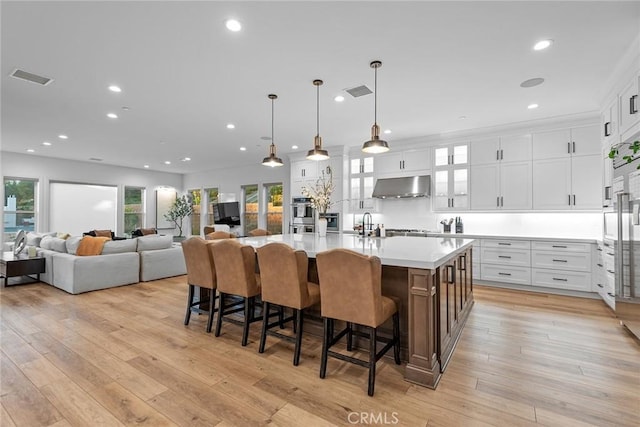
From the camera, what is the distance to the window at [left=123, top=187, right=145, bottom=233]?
9695 millimetres

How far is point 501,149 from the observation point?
5.30m

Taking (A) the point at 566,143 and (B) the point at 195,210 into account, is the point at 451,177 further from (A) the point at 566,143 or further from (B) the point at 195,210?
(B) the point at 195,210

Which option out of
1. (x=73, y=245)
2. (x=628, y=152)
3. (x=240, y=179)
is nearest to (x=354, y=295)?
(x=628, y=152)

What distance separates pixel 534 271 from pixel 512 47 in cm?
354

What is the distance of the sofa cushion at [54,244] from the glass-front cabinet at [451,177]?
6850 mm

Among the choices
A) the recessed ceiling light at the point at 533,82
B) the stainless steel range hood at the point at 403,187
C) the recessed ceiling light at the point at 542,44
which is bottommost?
the stainless steel range hood at the point at 403,187

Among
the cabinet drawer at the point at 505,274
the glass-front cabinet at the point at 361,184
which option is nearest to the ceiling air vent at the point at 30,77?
the glass-front cabinet at the point at 361,184

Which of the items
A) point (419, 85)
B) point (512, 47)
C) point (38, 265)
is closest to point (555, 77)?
point (512, 47)

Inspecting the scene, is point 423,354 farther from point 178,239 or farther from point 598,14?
point 178,239

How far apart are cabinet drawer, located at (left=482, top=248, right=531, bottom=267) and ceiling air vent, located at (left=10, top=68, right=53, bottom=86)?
21.7 ft

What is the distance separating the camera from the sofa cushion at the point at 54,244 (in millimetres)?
5345

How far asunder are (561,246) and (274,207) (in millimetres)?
6712

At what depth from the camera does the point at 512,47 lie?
283 centimetres

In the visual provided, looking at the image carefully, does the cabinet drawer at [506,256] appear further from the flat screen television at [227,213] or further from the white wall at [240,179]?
the flat screen television at [227,213]
